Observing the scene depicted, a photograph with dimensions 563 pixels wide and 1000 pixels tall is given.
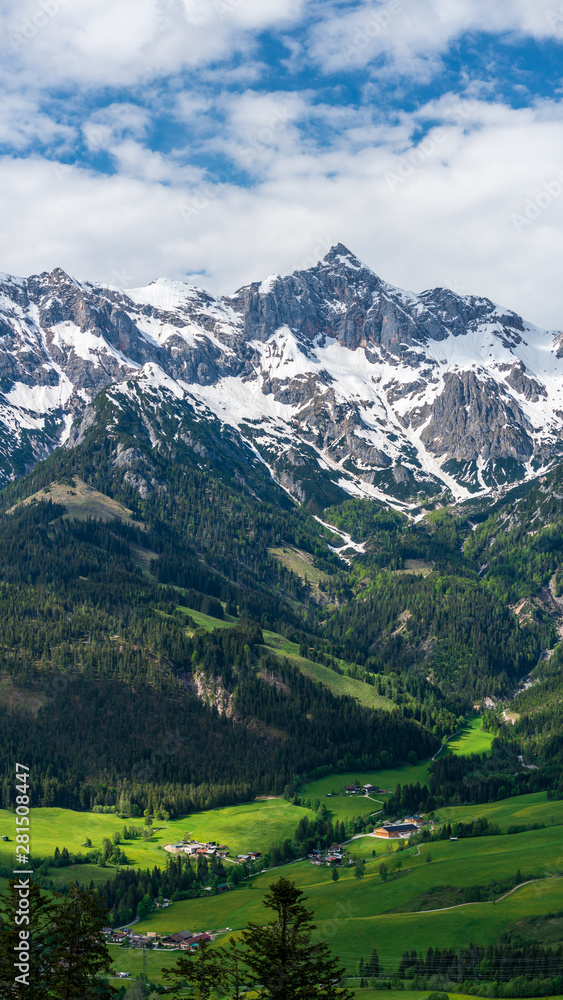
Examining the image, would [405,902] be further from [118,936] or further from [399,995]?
[118,936]

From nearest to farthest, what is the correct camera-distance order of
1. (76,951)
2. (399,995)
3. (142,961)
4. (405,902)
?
1. (76,951)
2. (399,995)
3. (142,961)
4. (405,902)

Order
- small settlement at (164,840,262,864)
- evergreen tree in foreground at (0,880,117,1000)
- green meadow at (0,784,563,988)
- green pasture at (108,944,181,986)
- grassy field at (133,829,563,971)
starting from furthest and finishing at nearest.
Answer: small settlement at (164,840,262,864)
grassy field at (133,829,563,971)
green meadow at (0,784,563,988)
green pasture at (108,944,181,986)
evergreen tree in foreground at (0,880,117,1000)

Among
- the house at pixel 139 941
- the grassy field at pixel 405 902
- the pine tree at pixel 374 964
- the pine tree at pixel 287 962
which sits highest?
the pine tree at pixel 287 962

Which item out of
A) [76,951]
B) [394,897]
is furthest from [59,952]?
[394,897]

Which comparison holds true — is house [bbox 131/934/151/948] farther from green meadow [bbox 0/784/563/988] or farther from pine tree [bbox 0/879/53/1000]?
pine tree [bbox 0/879/53/1000]

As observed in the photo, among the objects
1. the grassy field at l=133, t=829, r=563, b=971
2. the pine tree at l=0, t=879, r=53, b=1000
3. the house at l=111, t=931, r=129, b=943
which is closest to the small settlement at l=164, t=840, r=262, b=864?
the grassy field at l=133, t=829, r=563, b=971

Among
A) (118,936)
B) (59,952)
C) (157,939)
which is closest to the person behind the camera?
(59,952)

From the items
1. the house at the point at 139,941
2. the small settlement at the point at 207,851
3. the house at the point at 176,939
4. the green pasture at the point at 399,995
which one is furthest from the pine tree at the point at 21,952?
the small settlement at the point at 207,851

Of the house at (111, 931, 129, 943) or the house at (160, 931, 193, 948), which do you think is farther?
the house at (111, 931, 129, 943)

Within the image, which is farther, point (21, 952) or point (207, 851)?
point (207, 851)

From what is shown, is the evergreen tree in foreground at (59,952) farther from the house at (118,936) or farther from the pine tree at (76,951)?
the house at (118,936)

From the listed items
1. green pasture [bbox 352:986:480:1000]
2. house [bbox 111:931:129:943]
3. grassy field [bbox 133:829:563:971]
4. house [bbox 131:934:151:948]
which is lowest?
green pasture [bbox 352:986:480:1000]

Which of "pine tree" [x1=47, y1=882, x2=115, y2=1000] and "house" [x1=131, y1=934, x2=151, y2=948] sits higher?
"pine tree" [x1=47, y1=882, x2=115, y2=1000]

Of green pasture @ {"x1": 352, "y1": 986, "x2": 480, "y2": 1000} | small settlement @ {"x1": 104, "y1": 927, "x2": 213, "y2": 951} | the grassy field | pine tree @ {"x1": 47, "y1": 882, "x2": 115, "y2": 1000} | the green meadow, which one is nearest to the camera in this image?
pine tree @ {"x1": 47, "y1": 882, "x2": 115, "y2": 1000}
